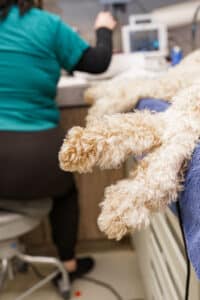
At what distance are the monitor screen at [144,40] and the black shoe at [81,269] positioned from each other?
0.95 m

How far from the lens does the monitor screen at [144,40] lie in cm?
166

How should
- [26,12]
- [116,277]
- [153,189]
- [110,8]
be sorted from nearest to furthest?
[153,189] → [26,12] → [116,277] → [110,8]

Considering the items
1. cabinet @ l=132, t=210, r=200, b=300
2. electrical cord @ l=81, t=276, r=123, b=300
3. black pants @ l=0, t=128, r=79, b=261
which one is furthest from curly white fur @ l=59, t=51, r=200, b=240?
electrical cord @ l=81, t=276, r=123, b=300

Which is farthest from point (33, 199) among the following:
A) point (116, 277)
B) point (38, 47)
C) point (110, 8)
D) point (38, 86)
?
point (110, 8)

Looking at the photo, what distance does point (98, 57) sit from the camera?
3.88 feet

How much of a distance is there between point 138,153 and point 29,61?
65cm

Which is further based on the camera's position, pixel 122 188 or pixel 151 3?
pixel 151 3

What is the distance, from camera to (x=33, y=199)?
108 cm

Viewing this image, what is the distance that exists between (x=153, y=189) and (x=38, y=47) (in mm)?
724

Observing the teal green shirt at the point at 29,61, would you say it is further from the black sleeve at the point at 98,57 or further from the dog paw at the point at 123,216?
the dog paw at the point at 123,216

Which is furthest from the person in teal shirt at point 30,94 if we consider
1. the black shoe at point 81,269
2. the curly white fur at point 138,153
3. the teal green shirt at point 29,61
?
the curly white fur at point 138,153

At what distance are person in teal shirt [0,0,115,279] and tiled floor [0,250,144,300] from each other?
1.57ft

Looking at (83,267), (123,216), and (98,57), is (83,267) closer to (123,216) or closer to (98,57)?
(98,57)

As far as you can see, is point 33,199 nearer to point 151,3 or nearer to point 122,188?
point 122,188
